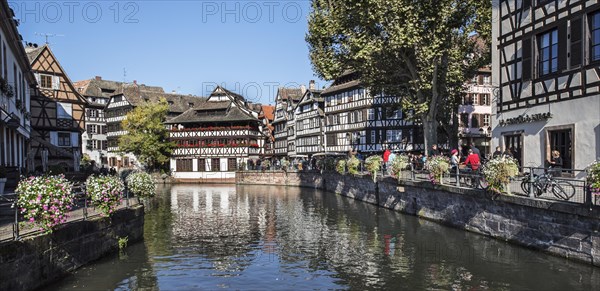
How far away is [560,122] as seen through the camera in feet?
69.8

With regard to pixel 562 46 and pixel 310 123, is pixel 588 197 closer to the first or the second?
pixel 562 46

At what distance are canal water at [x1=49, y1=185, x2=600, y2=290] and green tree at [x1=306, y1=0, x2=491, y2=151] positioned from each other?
10.5 meters

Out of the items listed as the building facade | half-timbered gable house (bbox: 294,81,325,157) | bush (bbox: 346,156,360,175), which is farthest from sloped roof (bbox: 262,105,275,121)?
bush (bbox: 346,156,360,175)

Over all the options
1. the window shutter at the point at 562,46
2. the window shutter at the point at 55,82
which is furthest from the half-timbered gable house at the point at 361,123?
the window shutter at the point at 562,46

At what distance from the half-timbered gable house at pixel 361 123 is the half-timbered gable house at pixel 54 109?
27387 millimetres

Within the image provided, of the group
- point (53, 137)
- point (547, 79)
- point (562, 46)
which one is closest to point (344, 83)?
point (53, 137)

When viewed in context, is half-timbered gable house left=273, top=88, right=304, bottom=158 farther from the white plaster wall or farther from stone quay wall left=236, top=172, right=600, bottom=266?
the white plaster wall

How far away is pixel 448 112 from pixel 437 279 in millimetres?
31183

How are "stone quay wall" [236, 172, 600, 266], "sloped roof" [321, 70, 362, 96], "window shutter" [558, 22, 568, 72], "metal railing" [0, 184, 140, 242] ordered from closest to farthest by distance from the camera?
"metal railing" [0, 184, 140, 242], "stone quay wall" [236, 172, 600, 266], "window shutter" [558, 22, 568, 72], "sloped roof" [321, 70, 362, 96]

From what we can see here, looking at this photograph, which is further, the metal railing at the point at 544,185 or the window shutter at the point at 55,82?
the window shutter at the point at 55,82

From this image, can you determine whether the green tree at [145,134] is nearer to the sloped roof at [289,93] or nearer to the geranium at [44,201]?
the sloped roof at [289,93]

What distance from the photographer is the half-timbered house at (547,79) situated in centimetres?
1945

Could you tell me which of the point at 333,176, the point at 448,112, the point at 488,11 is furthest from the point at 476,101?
the point at 488,11

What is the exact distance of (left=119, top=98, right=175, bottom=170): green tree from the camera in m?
70.4
